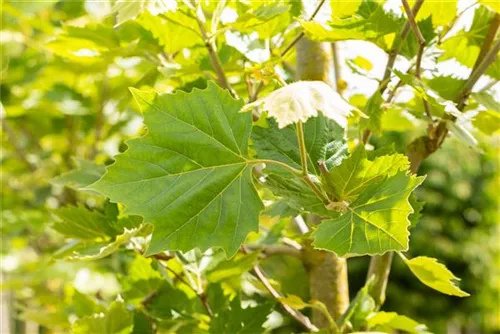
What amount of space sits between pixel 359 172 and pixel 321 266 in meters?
0.36

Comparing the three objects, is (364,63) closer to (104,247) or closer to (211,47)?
(211,47)

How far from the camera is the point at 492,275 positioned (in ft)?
24.0

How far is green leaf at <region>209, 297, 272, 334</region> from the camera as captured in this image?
838mm

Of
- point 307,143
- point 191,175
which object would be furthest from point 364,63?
point 191,175

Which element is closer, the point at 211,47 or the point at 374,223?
the point at 374,223

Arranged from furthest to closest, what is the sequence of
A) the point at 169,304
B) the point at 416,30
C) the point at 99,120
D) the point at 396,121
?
1. the point at 99,120
2. the point at 396,121
3. the point at 169,304
4. the point at 416,30

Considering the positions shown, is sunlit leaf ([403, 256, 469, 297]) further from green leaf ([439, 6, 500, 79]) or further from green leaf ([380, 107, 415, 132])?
green leaf ([380, 107, 415, 132])

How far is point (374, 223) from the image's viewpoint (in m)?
0.61

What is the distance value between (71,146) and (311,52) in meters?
0.96

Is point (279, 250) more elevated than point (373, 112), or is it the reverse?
point (373, 112)

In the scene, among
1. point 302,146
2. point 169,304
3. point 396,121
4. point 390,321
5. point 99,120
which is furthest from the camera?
point 99,120

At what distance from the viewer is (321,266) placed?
37.5 inches

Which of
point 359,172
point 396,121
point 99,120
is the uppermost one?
point 359,172

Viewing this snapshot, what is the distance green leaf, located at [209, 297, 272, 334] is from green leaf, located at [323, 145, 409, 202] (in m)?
0.27
